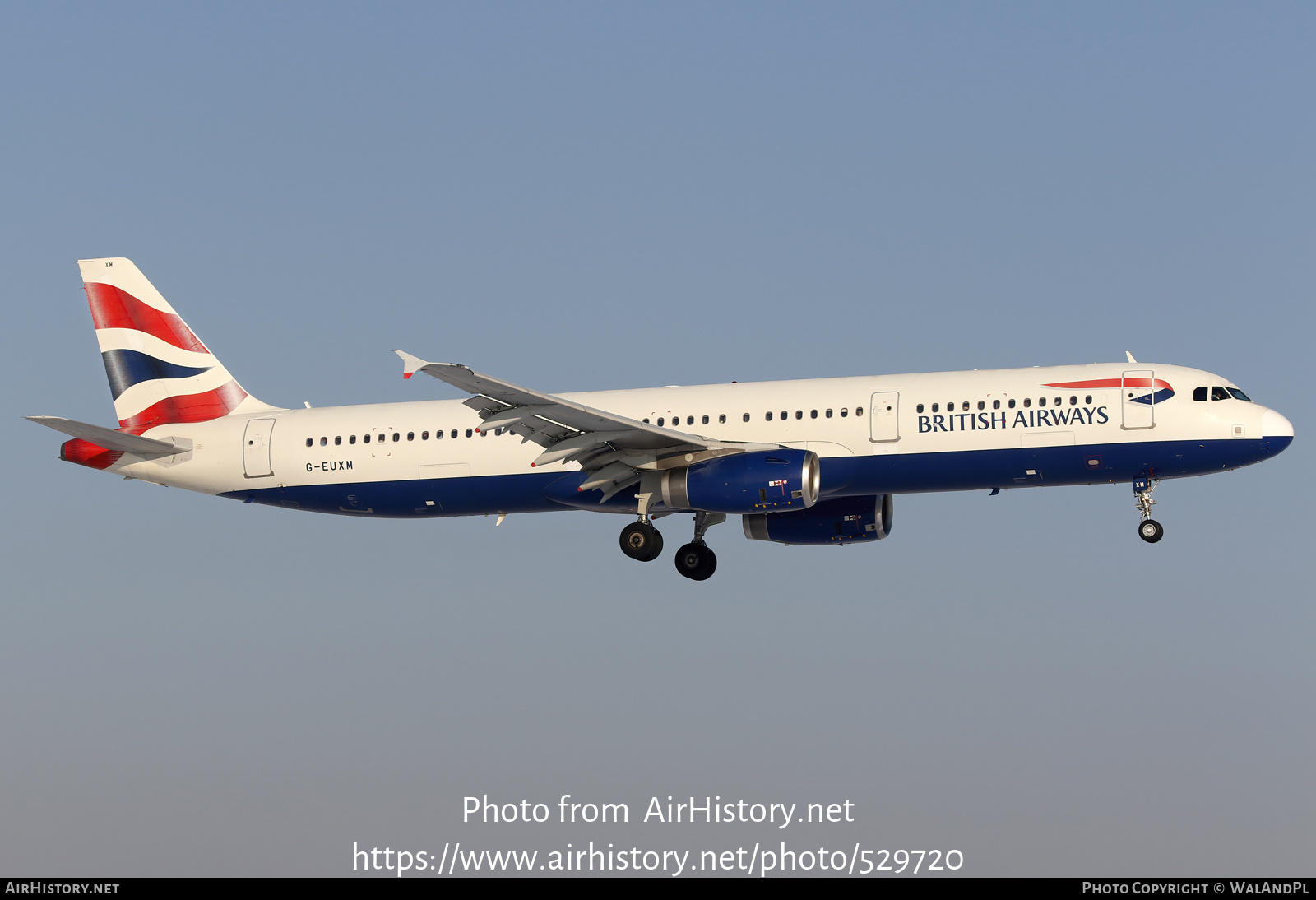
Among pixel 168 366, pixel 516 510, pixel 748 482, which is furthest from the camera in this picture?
pixel 168 366

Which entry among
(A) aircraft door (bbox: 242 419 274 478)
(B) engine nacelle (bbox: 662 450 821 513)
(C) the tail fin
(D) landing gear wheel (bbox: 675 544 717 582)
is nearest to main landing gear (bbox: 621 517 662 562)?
(B) engine nacelle (bbox: 662 450 821 513)

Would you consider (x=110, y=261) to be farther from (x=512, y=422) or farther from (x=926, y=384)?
(x=926, y=384)

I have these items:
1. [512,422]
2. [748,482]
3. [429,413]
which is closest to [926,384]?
[748,482]

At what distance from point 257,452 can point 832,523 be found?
664 inches

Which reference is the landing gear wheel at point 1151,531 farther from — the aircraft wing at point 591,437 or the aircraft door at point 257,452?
the aircraft door at point 257,452

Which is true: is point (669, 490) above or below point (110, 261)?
below

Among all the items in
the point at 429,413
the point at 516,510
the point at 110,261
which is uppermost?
the point at 110,261

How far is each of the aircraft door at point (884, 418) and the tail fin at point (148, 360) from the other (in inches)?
740

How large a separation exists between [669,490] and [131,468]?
16573 millimetres

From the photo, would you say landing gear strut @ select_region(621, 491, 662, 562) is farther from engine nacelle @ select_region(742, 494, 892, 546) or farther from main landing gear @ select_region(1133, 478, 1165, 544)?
main landing gear @ select_region(1133, 478, 1165, 544)

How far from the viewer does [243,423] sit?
4484cm

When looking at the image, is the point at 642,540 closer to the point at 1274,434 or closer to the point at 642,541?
the point at 642,541

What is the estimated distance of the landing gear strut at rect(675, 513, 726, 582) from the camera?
44.6 metres

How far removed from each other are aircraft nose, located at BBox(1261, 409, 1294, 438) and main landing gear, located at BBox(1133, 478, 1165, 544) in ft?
9.89
